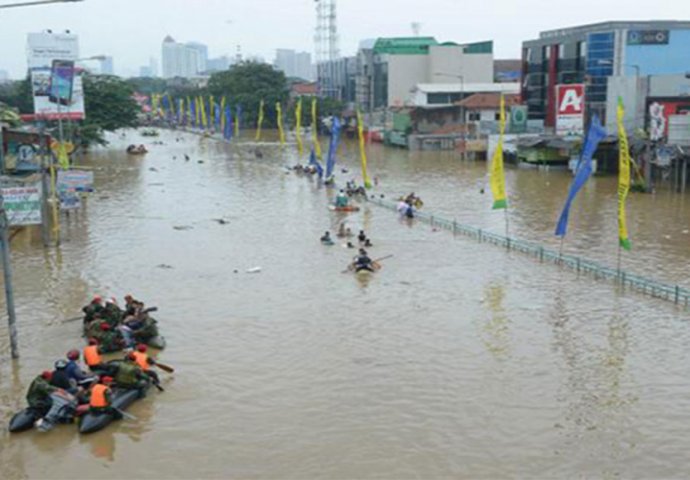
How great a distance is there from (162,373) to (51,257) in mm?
15484

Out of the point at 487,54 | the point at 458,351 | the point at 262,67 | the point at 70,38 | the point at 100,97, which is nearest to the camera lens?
the point at 458,351

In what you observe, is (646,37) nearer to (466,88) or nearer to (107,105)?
(466,88)

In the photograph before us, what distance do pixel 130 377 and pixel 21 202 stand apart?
43.5 ft

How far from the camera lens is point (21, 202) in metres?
27.3

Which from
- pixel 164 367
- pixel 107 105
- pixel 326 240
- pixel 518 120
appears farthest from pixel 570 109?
pixel 164 367

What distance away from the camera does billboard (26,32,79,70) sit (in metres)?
60.6

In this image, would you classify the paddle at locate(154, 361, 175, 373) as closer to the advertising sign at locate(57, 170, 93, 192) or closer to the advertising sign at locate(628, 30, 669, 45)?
the advertising sign at locate(57, 170, 93, 192)

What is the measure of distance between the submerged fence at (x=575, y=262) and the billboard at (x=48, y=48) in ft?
115

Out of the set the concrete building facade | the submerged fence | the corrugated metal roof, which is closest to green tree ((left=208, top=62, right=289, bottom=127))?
the corrugated metal roof

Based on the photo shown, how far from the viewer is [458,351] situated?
19.9 m

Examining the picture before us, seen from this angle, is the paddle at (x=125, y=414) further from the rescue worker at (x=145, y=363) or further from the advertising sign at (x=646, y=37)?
the advertising sign at (x=646, y=37)

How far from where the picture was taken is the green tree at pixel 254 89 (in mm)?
131625

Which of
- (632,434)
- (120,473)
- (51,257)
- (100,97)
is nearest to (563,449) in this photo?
(632,434)

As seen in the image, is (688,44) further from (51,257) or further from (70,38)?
(51,257)
